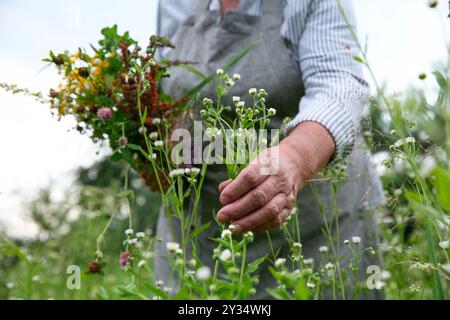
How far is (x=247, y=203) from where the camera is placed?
777 millimetres

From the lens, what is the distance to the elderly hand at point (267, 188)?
76 cm

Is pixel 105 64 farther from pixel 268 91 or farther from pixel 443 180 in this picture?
pixel 443 180

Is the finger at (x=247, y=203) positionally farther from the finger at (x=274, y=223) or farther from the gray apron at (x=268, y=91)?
the gray apron at (x=268, y=91)

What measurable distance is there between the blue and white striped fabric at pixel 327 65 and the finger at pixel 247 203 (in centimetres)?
26

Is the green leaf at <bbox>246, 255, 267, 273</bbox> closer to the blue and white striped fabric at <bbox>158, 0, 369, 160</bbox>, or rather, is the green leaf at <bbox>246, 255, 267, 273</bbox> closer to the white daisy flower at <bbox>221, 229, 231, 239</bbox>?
the white daisy flower at <bbox>221, 229, 231, 239</bbox>

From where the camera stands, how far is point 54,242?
291cm

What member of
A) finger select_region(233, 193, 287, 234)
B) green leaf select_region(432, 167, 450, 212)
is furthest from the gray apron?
green leaf select_region(432, 167, 450, 212)

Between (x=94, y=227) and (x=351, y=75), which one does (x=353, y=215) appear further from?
(x=94, y=227)

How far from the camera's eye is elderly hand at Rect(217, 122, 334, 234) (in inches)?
30.0

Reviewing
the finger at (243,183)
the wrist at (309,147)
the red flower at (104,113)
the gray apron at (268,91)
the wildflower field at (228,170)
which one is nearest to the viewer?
the wildflower field at (228,170)

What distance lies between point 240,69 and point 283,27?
0.16 meters

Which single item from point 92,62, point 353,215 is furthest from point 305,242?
point 92,62

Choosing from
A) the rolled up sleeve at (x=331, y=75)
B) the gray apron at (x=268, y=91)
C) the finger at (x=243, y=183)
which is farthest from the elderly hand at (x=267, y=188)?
the gray apron at (x=268, y=91)

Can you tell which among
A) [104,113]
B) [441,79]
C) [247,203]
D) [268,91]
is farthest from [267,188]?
[268,91]
